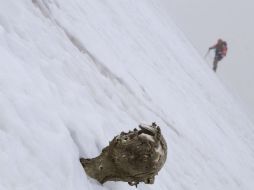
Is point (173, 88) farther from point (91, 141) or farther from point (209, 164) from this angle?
point (91, 141)

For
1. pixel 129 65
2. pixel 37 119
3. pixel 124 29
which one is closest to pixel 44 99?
pixel 37 119

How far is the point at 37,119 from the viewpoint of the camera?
3242 mm

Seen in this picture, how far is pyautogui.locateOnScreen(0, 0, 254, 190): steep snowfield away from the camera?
3.09 metres

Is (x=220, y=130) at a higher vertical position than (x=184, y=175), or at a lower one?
lower

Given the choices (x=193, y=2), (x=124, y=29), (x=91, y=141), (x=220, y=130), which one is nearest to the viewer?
(x=91, y=141)

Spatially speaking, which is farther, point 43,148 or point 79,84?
point 79,84

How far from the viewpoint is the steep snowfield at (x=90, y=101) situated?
3086 millimetres

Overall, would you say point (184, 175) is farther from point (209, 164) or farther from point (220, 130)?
point (220, 130)

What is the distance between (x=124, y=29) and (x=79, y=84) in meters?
4.83

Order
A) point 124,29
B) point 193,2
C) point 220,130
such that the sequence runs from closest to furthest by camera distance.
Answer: point 124,29, point 220,130, point 193,2

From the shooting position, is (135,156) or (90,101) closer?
(135,156)

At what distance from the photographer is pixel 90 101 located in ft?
14.6

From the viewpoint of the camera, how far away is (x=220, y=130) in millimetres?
10070

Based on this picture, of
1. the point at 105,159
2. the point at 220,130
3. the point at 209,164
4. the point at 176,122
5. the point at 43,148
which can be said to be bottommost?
the point at 220,130
